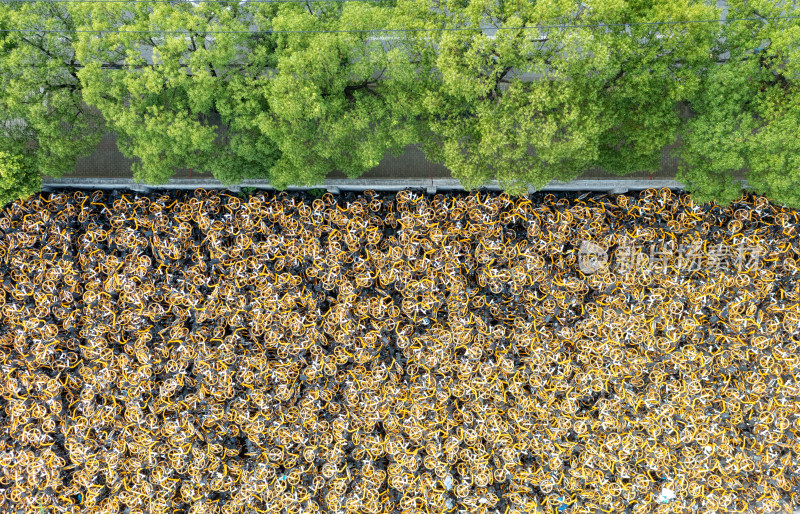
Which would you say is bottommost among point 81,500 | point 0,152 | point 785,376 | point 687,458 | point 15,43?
point 81,500

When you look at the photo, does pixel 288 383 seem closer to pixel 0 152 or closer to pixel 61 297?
pixel 61 297

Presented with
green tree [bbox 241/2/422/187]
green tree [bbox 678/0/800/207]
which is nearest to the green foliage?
green tree [bbox 241/2/422/187]

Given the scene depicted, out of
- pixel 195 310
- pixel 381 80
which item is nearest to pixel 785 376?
pixel 381 80

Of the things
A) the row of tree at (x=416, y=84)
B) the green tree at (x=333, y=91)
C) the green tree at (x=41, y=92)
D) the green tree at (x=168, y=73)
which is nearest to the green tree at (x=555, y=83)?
the row of tree at (x=416, y=84)

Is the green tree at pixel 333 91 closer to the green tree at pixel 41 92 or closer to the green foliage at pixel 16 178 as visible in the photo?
the green tree at pixel 41 92

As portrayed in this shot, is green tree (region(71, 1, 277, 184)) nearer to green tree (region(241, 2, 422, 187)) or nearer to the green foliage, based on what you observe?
green tree (region(241, 2, 422, 187))
